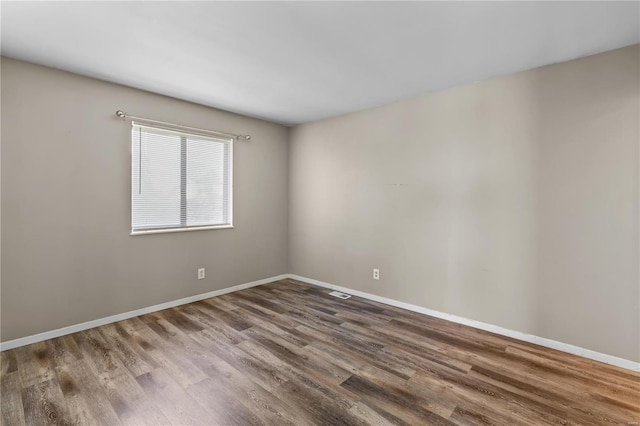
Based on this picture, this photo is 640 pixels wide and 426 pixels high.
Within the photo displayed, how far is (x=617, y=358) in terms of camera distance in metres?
2.23

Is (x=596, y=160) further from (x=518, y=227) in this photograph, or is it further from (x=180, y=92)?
(x=180, y=92)

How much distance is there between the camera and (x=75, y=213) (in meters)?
2.74

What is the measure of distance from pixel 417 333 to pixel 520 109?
226 centimetres

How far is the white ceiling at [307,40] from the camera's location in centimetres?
179

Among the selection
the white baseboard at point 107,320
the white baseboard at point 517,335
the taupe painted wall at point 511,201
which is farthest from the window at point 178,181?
the white baseboard at point 517,335

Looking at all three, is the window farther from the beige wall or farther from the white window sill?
the beige wall

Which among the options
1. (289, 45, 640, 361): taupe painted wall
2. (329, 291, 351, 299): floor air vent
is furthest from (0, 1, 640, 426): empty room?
(329, 291, 351, 299): floor air vent

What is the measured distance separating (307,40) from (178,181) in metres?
2.27

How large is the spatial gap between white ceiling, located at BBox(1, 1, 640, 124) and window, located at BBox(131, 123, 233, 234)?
66 cm

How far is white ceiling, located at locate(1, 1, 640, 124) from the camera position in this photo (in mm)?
1793

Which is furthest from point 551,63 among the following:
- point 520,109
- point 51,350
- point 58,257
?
point 51,350

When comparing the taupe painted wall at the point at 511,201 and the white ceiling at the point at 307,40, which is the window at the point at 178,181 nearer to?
the white ceiling at the point at 307,40

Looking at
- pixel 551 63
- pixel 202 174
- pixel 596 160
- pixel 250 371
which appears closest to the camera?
pixel 250 371

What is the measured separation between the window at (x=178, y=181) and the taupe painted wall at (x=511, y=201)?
5.43 feet
